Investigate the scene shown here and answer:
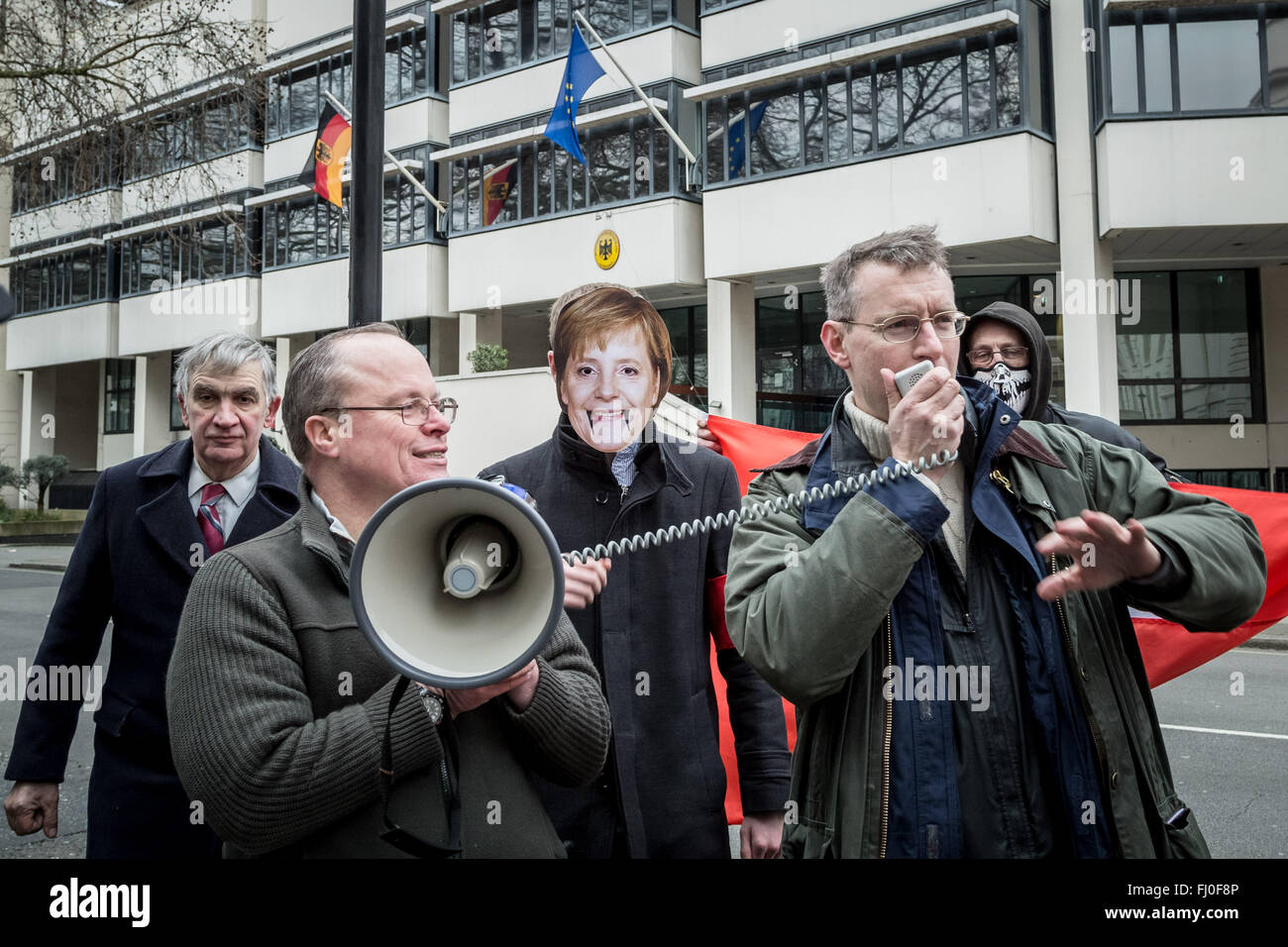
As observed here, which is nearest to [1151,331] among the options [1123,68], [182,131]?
[1123,68]

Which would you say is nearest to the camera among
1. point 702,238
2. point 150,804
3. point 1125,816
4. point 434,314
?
point 1125,816

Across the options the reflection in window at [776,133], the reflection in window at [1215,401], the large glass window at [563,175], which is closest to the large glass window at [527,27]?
the large glass window at [563,175]

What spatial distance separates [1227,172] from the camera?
611 inches

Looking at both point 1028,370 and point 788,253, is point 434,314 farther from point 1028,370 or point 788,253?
point 1028,370

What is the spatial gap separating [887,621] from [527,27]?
23.9 metres

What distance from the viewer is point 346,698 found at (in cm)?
183

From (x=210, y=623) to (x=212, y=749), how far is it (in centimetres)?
22

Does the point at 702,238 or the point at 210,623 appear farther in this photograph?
the point at 702,238

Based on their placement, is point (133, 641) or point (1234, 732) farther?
point (1234, 732)

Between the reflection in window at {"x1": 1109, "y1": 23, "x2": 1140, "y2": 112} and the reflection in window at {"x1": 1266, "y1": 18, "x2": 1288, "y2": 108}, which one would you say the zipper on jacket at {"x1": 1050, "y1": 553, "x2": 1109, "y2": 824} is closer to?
the reflection in window at {"x1": 1109, "y1": 23, "x2": 1140, "y2": 112}

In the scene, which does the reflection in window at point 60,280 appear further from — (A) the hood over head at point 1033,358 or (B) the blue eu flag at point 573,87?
(A) the hood over head at point 1033,358

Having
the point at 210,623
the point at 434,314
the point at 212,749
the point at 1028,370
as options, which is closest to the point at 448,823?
the point at 212,749

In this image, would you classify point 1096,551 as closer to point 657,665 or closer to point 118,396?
point 657,665

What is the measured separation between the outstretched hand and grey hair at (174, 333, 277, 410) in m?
2.44
